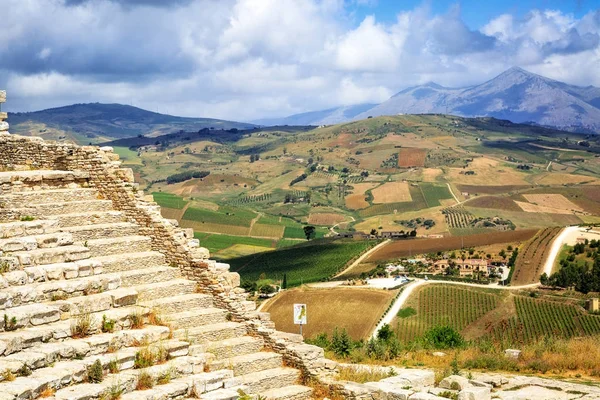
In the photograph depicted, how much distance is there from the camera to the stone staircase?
11078mm

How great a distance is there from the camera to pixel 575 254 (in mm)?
93188

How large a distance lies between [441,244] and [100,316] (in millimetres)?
107454

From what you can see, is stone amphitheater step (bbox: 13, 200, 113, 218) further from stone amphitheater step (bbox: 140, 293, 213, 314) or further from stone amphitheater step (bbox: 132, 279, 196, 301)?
stone amphitheater step (bbox: 140, 293, 213, 314)

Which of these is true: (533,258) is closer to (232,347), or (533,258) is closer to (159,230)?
(159,230)

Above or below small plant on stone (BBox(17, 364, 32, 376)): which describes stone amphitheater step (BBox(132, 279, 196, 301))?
above

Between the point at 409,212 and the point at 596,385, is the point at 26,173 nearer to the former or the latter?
the point at 596,385

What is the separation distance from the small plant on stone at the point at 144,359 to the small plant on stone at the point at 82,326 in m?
1.03

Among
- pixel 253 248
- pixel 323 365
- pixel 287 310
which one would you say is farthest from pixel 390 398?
pixel 253 248

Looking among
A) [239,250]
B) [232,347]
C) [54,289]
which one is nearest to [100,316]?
[54,289]

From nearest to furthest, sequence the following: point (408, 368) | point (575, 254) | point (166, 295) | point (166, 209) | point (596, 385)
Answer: point (166, 295)
point (596, 385)
point (408, 368)
point (575, 254)
point (166, 209)

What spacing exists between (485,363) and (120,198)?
37.9 feet

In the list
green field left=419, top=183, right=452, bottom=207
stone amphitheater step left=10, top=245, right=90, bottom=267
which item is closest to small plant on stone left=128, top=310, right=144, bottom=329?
stone amphitheater step left=10, top=245, right=90, bottom=267

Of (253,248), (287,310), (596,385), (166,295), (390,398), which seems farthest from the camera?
(253,248)

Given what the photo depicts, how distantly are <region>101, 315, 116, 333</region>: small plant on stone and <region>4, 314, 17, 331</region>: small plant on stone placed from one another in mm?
1668
